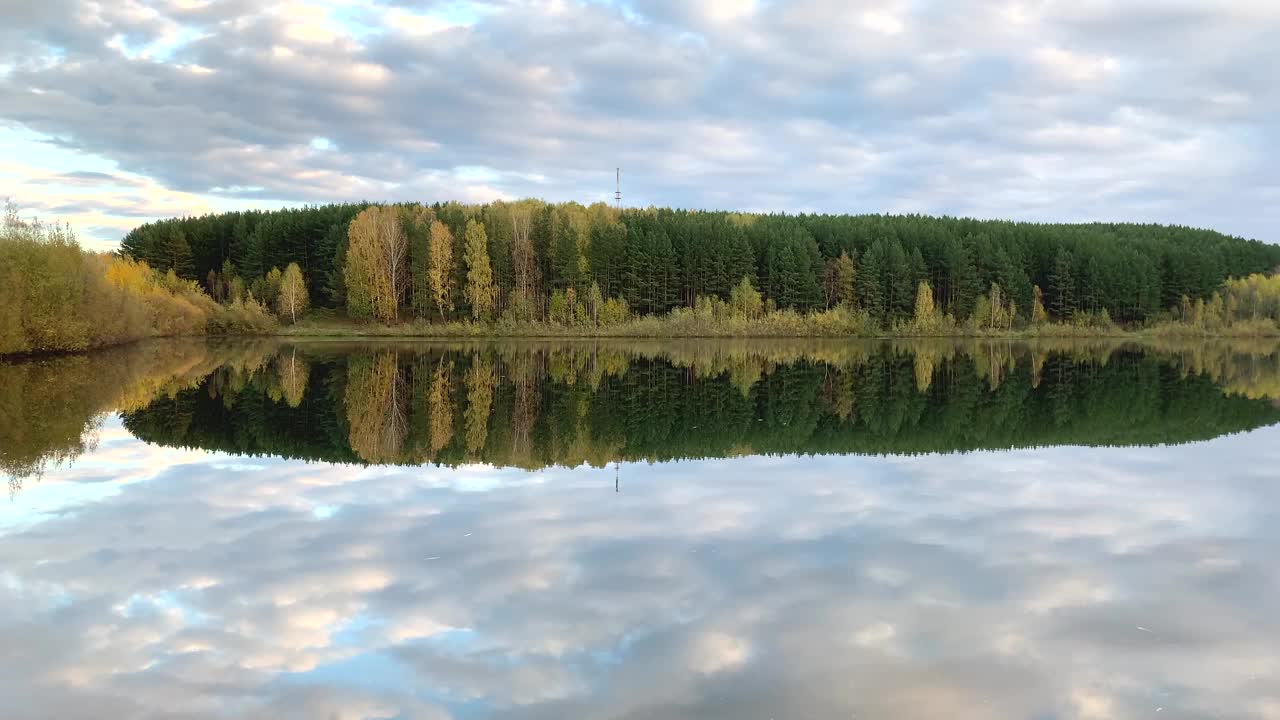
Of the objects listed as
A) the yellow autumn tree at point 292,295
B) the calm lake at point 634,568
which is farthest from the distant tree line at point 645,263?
the calm lake at point 634,568

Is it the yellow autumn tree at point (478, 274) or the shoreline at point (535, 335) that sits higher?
the yellow autumn tree at point (478, 274)

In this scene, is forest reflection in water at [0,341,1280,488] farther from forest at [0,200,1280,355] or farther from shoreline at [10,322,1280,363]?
forest at [0,200,1280,355]

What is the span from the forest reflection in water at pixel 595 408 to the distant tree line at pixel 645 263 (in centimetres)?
4179


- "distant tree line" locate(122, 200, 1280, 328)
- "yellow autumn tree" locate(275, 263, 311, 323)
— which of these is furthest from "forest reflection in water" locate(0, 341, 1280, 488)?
"yellow autumn tree" locate(275, 263, 311, 323)

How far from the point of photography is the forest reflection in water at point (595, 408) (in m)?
16.8

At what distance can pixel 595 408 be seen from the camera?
22688mm

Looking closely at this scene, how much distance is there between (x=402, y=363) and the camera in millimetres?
42281

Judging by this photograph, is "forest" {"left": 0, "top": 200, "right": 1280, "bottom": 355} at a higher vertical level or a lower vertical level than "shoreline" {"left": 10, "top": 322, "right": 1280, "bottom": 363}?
higher

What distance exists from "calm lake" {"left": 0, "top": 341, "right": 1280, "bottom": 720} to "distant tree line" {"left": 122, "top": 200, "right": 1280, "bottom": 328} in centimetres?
6354

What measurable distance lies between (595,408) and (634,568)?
14.0m

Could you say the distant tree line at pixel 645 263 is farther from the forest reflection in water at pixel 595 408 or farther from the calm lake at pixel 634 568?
the calm lake at pixel 634 568

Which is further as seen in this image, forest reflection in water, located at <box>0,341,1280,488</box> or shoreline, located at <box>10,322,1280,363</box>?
shoreline, located at <box>10,322,1280,363</box>

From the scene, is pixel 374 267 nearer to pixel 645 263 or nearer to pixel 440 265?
pixel 440 265

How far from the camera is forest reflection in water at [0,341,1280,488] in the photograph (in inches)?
662
